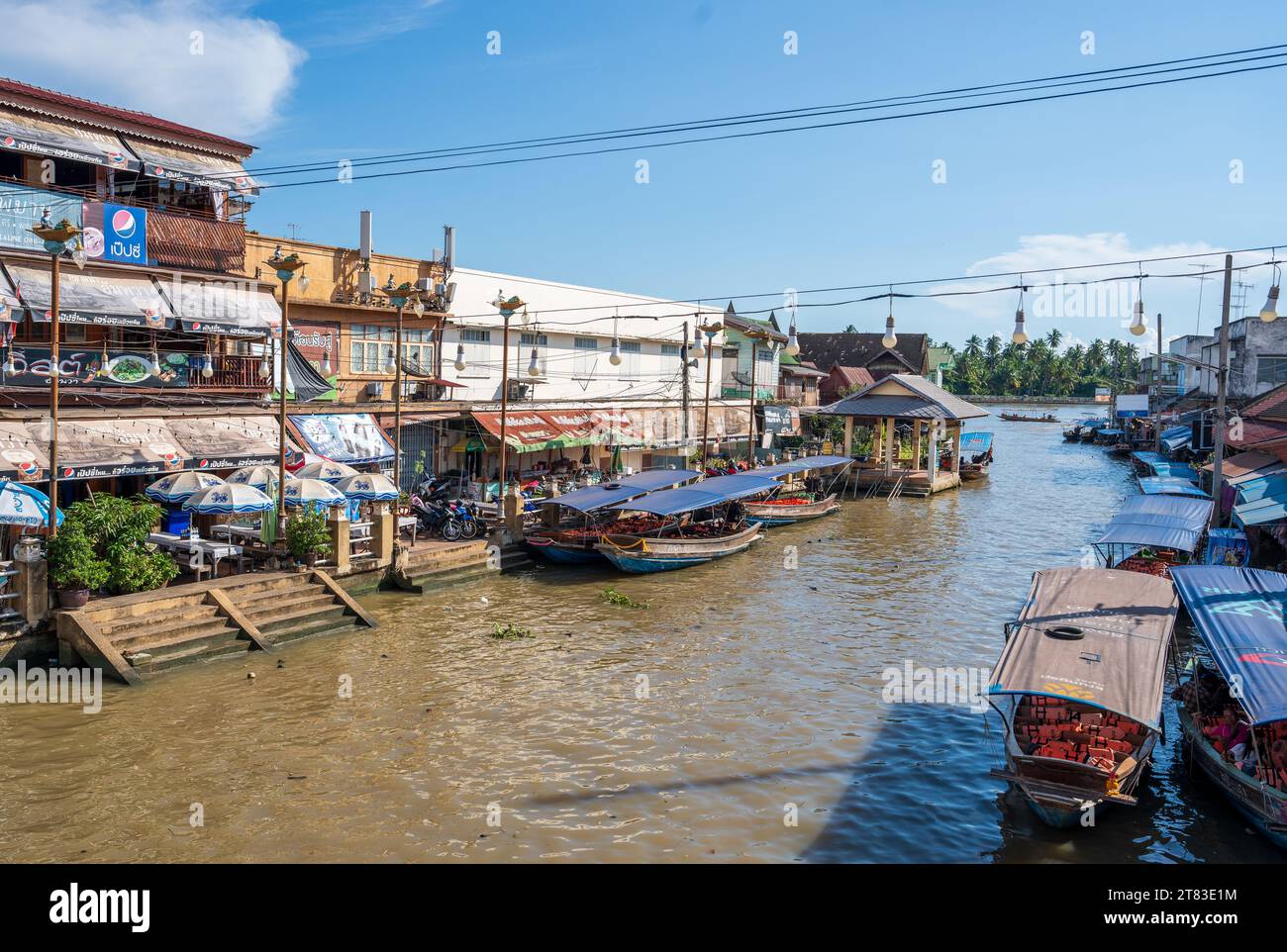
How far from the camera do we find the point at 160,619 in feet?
54.4

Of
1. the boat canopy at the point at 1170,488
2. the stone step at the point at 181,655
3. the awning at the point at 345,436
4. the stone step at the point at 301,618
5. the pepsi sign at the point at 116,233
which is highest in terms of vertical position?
the pepsi sign at the point at 116,233

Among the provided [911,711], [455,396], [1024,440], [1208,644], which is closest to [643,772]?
[911,711]

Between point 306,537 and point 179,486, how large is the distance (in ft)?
9.21

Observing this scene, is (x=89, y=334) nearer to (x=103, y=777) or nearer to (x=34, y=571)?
(x=34, y=571)

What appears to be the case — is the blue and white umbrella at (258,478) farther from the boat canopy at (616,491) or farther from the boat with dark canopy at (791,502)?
the boat with dark canopy at (791,502)

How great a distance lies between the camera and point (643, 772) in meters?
12.9

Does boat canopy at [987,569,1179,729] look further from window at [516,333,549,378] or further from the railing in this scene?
window at [516,333,549,378]

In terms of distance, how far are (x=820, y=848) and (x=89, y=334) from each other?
21693 millimetres

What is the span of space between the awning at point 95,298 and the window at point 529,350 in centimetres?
1456

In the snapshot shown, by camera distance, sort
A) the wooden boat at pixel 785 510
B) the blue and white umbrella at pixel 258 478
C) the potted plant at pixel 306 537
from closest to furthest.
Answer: the potted plant at pixel 306 537, the blue and white umbrella at pixel 258 478, the wooden boat at pixel 785 510

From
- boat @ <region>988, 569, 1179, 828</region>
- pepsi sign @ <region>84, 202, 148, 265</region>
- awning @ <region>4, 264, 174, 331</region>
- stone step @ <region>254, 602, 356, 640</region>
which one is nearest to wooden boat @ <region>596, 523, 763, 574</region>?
stone step @ <region>254, 602, 356, 640</region>

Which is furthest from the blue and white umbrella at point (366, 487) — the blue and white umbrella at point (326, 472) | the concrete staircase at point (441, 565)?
the concrete staircase at point (441, 565)

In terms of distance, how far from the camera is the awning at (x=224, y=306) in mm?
24281

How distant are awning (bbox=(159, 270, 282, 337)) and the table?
646 cm
